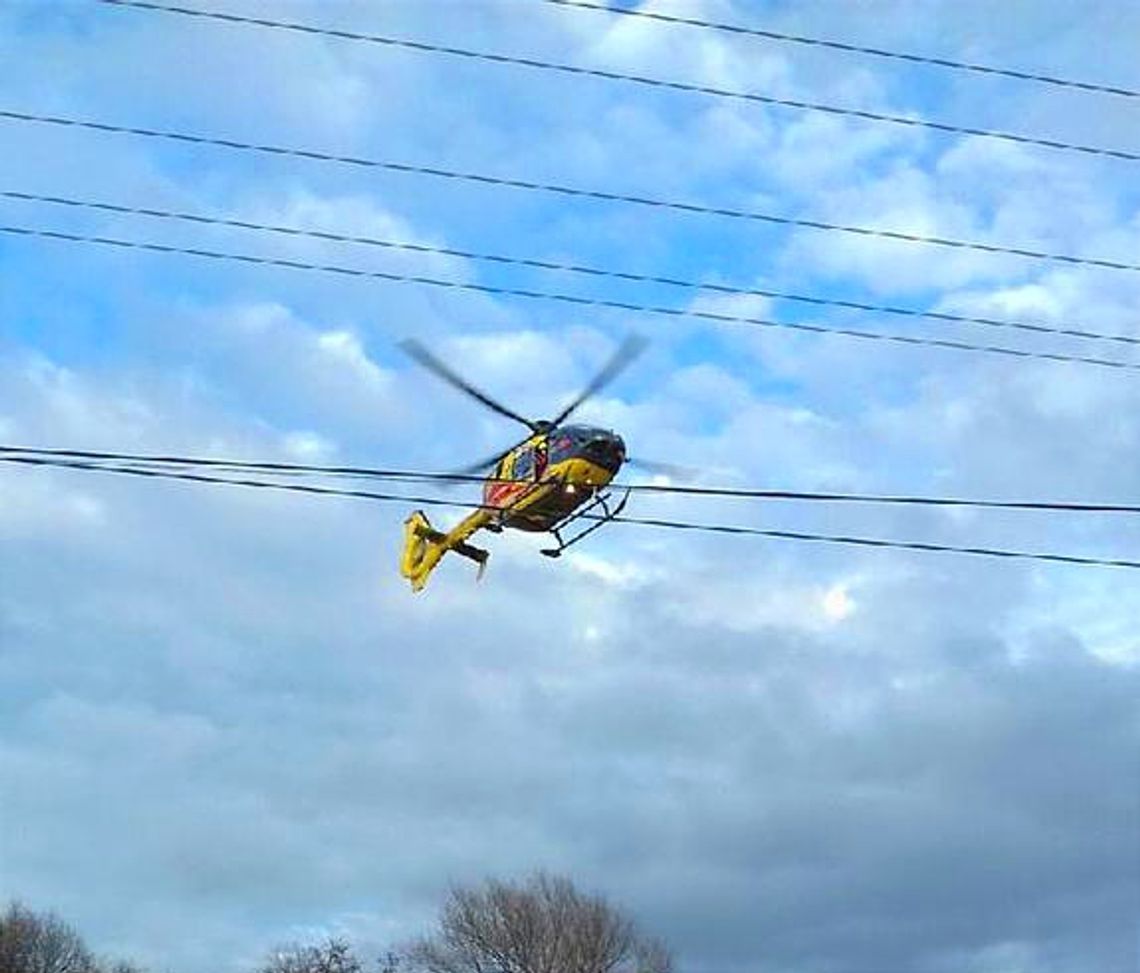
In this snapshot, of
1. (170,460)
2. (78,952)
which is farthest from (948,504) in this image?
(78,952)

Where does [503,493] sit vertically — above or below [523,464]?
below

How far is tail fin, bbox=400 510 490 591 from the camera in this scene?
33.6 meters

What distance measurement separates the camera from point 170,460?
Answer: 75.2ft

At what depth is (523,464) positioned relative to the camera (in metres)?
31.0

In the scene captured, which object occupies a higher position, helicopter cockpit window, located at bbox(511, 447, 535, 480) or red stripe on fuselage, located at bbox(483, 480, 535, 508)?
helicopter cockpit window, located at bbox(511, 447, 535, 480)

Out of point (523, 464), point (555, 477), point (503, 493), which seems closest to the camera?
point (555, 477)

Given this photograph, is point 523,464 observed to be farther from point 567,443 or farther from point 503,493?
point 567,443

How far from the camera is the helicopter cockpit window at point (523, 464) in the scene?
30.6m

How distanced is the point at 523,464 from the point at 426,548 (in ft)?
14.4

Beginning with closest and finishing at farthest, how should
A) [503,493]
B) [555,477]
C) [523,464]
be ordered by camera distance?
[555,477] → [503,493] → [523,464]

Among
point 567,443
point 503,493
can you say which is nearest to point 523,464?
point 503,493

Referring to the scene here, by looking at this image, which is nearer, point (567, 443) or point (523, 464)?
point (567, 443)

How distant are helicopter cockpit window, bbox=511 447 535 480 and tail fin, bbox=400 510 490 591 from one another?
→ 2333 millimetres

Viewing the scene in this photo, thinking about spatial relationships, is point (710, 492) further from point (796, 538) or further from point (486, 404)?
point (486, 404)
